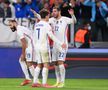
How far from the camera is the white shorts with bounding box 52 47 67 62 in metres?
15.6

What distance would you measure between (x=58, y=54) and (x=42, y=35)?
0.91m

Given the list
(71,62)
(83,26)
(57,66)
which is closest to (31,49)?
(57,66)

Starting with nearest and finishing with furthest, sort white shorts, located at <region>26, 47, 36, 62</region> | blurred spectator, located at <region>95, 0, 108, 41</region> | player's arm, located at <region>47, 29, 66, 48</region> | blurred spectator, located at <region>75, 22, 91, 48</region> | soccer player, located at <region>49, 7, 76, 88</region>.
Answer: player's arm, located at <region>47, 29, 66, 48</region>, soccer player, located at <region>49, 7, 76, 88</region>, white shorts, located at <region>26, 47, 36, 62</region>, blurred spectator, located at <region>75, 22, 91, 48</region>, blurred spectator, located at <region>95, 0, 108, 41</region>

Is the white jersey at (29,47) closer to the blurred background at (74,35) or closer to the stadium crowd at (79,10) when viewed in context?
the blurred background at (74,35)

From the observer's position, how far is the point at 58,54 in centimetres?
1563

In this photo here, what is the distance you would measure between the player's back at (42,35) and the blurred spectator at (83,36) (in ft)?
18.7

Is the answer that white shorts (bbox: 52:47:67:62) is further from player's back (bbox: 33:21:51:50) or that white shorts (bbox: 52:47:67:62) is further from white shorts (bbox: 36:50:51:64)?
player's back (bbox: 33:21:51:50)

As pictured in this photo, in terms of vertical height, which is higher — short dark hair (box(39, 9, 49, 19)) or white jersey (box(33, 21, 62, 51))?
short dark hair (box(39, 9, 49, 19))

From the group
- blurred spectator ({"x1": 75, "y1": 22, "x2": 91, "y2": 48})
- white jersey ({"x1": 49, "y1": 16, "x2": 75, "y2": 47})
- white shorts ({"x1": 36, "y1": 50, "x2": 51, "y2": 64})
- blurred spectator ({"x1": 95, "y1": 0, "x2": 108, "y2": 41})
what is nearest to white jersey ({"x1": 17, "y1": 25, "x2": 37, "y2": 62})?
white jersey ({"x1": 49, "y1": 16, "x2": 75, "y2": 47})

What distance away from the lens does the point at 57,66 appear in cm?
1587

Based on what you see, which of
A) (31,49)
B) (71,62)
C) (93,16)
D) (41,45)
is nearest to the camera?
(41,45)

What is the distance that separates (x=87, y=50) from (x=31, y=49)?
3936 millimetres

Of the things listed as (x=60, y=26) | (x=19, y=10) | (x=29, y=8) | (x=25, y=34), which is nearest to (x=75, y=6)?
(x=29, y=8)

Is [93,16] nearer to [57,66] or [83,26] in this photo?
[83,26]
